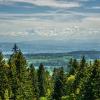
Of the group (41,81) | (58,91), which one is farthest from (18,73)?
(41,81)

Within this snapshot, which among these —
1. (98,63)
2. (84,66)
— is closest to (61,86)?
(84,66)

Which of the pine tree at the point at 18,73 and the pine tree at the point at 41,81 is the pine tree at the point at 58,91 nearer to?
the pine tree at the point at 18,73

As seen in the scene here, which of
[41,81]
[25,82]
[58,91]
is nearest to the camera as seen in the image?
[25,82]

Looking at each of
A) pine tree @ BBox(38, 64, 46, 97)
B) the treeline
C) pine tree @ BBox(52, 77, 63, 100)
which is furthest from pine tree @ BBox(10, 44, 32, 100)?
pine tree @ BBox(38, 64, 46, 97)

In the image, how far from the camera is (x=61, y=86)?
309 ft

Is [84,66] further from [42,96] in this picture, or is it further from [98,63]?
[42,96]

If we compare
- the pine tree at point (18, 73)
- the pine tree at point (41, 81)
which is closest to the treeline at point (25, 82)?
the pine tree at point (18, 73)

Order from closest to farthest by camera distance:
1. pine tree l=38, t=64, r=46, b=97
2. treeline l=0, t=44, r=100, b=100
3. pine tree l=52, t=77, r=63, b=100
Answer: treeline l=0, t=44, r=100, b=100
pine tree l=52, t=77, r=63, b=100
pine tree l=38, t=64, r=46, b=97

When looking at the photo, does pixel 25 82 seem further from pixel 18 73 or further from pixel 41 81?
pixel 41 81

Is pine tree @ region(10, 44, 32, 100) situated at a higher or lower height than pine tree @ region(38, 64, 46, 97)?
higher

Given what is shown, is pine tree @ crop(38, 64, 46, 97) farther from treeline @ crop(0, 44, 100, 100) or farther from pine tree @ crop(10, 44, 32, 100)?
pine tree @ crop(10, 44, 32, 100)

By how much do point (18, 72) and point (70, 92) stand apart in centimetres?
2489

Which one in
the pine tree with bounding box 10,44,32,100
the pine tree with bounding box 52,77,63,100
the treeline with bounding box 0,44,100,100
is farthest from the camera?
the pine tree with bounding box 52,77,63,100

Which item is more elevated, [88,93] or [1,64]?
[1,64]
